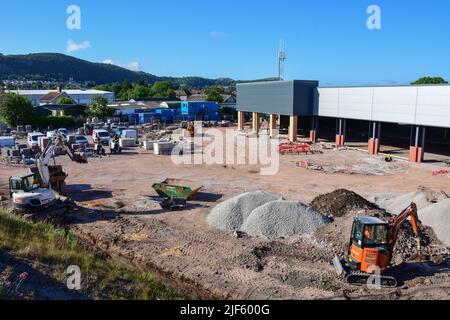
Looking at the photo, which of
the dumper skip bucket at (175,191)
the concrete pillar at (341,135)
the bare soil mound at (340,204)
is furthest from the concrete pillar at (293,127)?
the bare soil mound at (340,204)

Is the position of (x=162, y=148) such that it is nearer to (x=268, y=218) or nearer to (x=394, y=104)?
(x=394, y=104)

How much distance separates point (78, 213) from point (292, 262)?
35.6 ft

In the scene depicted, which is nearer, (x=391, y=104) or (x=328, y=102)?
(x=391, y=104)

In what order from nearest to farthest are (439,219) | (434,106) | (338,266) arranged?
(338,266)
(439,219)
(434,106)

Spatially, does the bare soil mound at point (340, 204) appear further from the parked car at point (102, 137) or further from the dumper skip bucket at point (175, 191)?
the parked car at point (102, 137)

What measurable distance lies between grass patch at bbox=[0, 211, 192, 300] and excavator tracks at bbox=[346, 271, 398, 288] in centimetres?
493

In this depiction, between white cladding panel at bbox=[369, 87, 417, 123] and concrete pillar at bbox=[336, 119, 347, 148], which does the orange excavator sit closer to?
white cladding panel at bbox=[369, 87, 417, 123]

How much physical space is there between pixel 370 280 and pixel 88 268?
8012 millimetres

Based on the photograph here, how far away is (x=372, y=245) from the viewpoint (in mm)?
12633

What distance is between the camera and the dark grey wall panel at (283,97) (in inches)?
1804

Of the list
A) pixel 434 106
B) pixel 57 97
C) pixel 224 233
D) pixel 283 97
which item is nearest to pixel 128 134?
pixel 283 97

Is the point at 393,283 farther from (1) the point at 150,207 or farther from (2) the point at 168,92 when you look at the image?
(2) the point at 168,92

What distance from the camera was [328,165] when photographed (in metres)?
33.5
